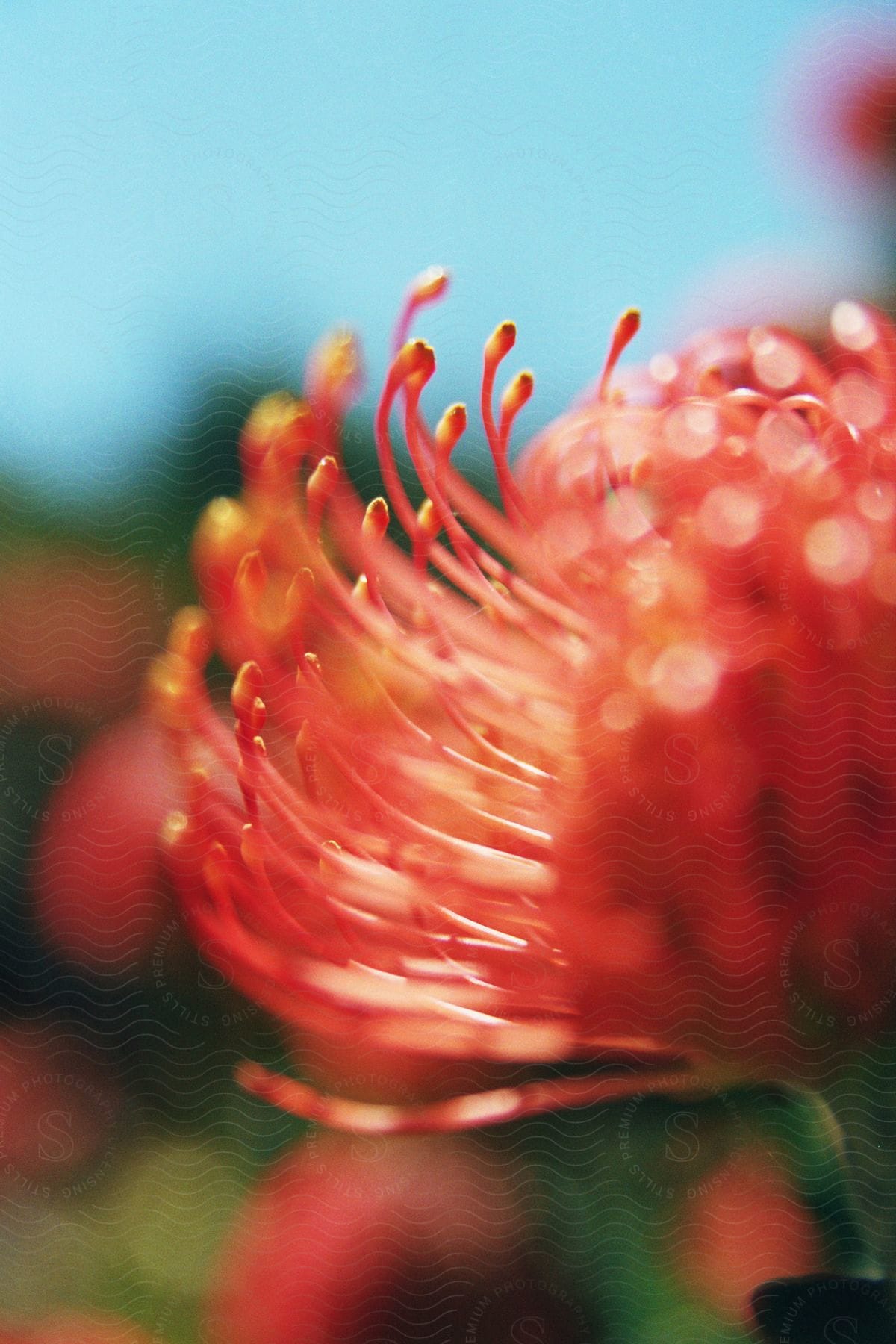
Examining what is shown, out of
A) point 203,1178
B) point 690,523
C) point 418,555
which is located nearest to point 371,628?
point 418,555

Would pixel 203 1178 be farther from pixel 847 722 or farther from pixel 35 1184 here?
pixel 847 722

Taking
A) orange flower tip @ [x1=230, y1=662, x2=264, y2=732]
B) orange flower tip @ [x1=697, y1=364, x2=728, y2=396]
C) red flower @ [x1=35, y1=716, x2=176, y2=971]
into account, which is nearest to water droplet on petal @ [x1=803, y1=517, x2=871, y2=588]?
orange flower tip @ [x1=697, y1=364, x2=728, y2=396]

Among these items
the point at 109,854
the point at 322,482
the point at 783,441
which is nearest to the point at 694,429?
the point at 783,441

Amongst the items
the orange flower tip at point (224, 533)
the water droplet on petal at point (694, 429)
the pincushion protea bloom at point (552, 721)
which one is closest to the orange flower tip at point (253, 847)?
the pincushion protea bloom at point (552, 721)

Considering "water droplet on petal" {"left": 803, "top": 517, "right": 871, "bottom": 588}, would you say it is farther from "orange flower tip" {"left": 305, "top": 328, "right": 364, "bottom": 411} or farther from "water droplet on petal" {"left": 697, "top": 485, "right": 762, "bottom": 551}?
"orange flower tip" {"left": 305, "top": 328, "right": 364, "bottom": 411}

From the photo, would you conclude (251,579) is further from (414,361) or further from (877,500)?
(877,500)

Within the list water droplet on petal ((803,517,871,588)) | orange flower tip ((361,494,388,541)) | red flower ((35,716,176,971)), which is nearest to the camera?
water droplet on petal ((803,517,871,588))
